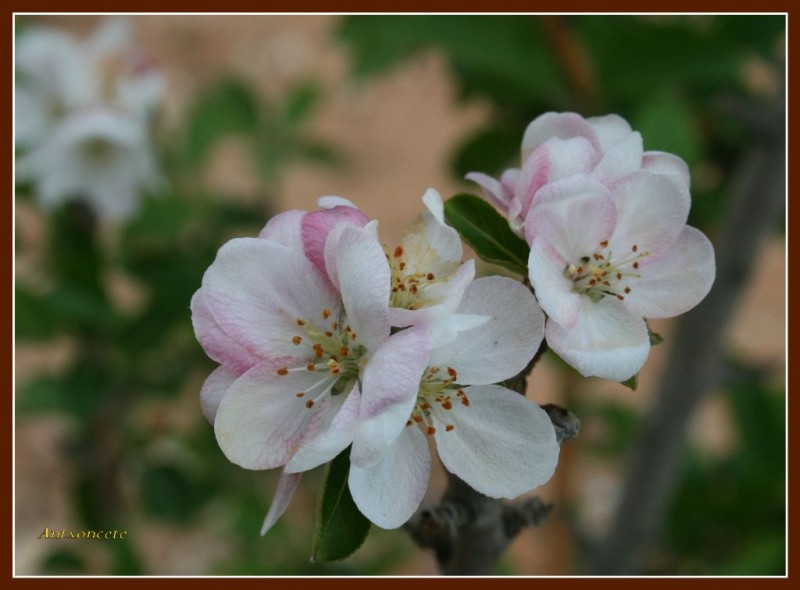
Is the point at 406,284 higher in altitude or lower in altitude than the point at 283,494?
higher

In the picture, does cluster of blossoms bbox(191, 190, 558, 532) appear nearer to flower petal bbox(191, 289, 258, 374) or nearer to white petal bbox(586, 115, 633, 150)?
flower petal bbox(191, 289, 258, 374)

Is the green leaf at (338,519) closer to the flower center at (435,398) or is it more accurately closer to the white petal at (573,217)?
the flower center at (435,398)

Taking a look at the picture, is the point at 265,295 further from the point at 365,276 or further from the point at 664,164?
the point at 664,164

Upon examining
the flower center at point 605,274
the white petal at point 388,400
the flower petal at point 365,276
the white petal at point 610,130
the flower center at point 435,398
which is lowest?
the flower center at point 435,398

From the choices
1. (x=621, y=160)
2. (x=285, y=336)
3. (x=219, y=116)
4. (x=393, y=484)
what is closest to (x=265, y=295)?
(x=285, y=336)

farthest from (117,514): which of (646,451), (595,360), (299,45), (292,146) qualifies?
(299,45)

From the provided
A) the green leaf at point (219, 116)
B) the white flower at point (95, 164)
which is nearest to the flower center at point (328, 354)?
the white flower at point (95, 164)

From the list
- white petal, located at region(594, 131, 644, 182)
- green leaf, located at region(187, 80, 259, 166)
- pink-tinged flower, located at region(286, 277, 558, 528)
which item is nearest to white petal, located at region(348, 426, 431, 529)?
pink-tinged flower, located at region(286, 277, 558, 528)
